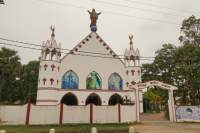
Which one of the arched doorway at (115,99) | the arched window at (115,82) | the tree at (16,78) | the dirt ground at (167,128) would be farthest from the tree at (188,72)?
the tree at (16,78)

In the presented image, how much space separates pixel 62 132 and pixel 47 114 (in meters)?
7.23

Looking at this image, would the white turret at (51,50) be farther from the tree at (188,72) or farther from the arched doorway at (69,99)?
the tree at (188,72)

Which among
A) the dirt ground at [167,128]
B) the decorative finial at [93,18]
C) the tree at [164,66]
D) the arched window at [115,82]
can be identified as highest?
the decorative finial at [93,18]

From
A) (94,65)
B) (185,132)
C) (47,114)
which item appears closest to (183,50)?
(94,65)

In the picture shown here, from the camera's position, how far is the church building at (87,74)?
31.5 meters

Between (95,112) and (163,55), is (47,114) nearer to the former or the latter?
(95,112)

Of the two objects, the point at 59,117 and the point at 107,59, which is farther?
the point at 107,59

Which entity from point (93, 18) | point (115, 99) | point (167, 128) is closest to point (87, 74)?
point (115, 99)

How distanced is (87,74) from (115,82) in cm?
430

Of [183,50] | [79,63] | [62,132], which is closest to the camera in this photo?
[62,132]

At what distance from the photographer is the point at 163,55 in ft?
118

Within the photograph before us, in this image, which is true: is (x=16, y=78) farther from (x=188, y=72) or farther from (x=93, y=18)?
(x=188, y=72)

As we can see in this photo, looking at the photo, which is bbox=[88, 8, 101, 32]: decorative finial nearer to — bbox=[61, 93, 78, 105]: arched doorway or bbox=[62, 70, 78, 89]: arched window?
bbox=[62, 70, 78, 89]: arched window

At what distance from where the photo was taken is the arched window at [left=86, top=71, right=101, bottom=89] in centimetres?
3303
